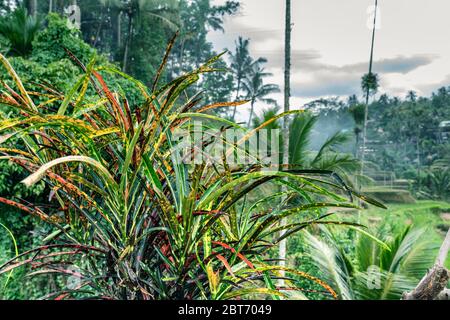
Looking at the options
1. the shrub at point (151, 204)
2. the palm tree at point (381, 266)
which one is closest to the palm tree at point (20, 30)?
the palm tree at point (381, 266)

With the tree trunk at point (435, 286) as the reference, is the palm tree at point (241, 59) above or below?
above

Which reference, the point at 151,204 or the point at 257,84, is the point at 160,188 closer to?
the point at 151,204

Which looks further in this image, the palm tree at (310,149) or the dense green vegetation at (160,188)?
the palm tree at (310,149)

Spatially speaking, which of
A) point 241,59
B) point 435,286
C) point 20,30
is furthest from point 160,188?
point 241,59

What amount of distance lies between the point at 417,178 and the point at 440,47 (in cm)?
542

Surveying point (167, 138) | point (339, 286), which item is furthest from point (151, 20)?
point (167, 138)

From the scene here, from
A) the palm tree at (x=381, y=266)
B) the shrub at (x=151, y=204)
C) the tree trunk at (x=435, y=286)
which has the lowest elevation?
the palm tree at (x=381, y=266)

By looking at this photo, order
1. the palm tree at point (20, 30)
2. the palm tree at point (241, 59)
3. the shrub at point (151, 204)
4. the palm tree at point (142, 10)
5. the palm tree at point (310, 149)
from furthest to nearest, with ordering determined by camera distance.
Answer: the palm tree at point (241, 59) → the palm tree at point (142, 10) → the palm tree at point (310, 149) → the palm tree at point (20, 30) → the shrub at point (151, 204)

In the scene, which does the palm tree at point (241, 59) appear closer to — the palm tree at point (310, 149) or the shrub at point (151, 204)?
the palm tree at point (310, 149)

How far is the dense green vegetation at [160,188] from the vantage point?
0.45m

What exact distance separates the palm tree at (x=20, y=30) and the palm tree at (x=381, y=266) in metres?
3.13

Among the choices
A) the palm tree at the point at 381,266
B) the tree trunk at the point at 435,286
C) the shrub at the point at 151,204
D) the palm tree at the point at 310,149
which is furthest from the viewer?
the palm tree at the point at 310,149

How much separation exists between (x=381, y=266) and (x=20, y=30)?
3642mm
